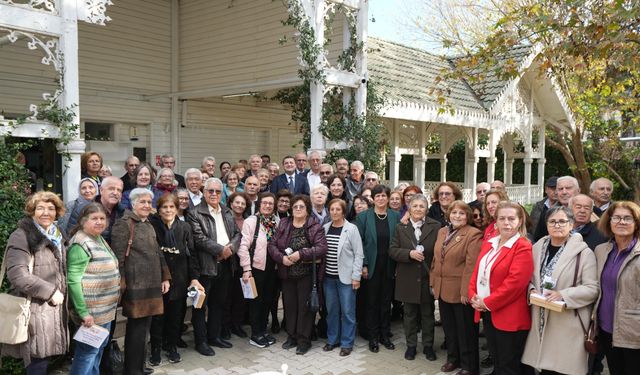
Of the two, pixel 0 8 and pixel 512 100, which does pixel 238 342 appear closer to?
pixel 0 8

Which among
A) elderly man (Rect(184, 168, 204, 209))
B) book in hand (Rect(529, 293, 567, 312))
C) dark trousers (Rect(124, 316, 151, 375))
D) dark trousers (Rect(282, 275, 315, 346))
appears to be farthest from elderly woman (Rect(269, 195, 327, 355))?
book in hand (Rect(529, 293, 567, 312))

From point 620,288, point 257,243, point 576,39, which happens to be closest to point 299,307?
point 257,243

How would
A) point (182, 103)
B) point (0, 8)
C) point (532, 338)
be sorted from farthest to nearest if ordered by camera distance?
point (182, 103), point (0, 8), point (532, 338)

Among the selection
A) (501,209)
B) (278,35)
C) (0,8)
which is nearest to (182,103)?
(278,35)

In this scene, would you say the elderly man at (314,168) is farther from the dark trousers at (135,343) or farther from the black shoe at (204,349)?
the dark trousers at (135,343)

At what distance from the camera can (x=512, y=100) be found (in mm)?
14984

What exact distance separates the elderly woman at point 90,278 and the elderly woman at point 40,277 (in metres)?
0.09

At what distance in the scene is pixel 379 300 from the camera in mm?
5852

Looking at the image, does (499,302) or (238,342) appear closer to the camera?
(499,302)

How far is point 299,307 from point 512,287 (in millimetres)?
2432

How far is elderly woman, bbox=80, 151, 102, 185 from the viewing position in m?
6.14

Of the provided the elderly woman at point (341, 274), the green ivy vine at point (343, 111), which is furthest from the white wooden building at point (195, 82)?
the elderly woman at point (341, 274)

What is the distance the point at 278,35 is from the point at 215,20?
190 cm

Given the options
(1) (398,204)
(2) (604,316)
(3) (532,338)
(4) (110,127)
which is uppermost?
(4) (110,127)
